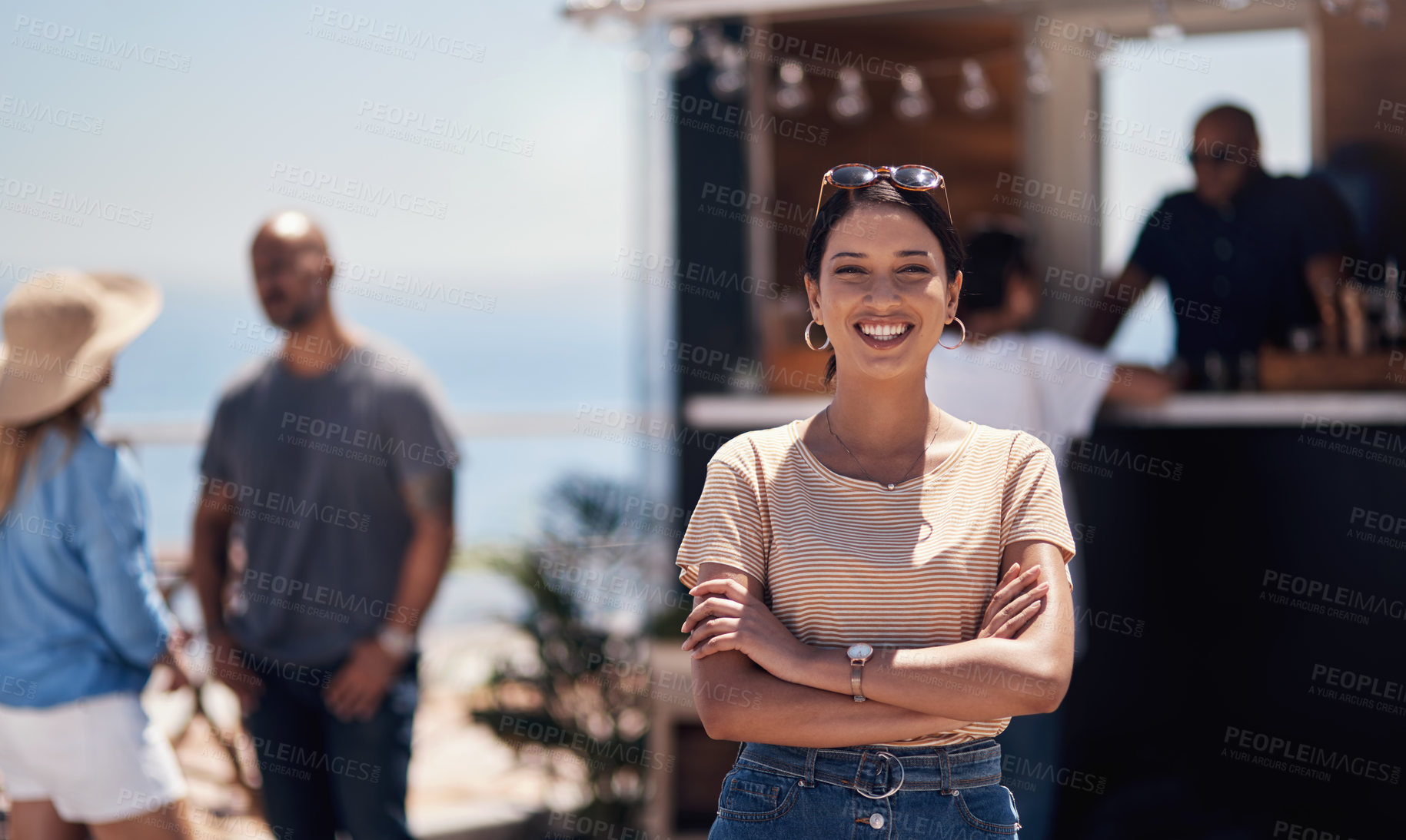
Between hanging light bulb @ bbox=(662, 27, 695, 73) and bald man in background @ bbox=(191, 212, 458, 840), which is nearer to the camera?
bald man in background @ bbox=(191, 212, 458, 840)

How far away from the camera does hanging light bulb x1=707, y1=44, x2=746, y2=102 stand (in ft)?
14.2

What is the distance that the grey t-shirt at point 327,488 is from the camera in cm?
322

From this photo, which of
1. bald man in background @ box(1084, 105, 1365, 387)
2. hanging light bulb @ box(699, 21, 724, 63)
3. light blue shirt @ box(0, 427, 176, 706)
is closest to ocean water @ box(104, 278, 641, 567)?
light blue shirt @ box(0, 427, 176, 706)

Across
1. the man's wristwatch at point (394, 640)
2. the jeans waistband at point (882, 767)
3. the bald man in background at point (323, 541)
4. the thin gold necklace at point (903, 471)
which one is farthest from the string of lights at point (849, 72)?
the jeans waistband at point (882, 767)

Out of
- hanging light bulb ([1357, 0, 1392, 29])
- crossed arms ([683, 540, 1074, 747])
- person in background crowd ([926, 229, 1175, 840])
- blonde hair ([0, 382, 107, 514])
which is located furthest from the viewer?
hanging light bulb ([1357, 0, 1392, 29])

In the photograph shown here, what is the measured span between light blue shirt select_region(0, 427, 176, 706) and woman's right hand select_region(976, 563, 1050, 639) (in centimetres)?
206

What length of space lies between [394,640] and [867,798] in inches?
77.2

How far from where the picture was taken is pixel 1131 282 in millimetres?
4199

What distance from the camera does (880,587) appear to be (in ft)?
5.02

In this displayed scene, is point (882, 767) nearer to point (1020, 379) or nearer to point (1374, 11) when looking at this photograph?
point (1020, 379)

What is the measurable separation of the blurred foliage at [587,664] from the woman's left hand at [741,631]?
2.86 m

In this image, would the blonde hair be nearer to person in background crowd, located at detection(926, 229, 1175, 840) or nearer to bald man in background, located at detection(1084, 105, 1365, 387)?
person in background crowd, located at detection(926, 229, 1175, 840)

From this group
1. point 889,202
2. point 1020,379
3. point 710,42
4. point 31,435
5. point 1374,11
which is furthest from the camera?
point 710,42

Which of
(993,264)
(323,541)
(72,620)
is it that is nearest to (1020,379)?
(993,264)
